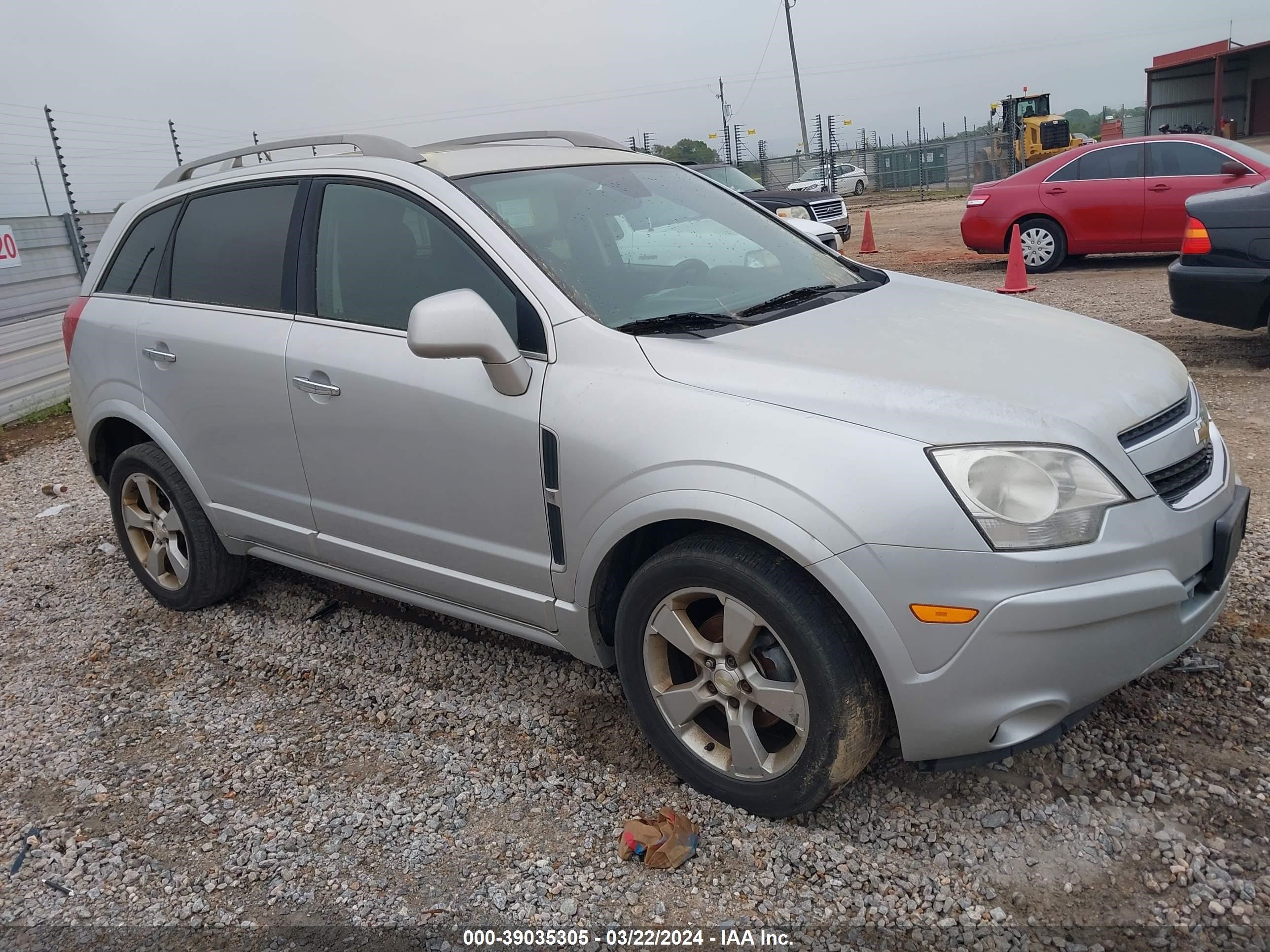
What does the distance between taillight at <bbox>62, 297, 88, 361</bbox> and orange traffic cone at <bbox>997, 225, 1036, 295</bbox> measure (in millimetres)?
8568

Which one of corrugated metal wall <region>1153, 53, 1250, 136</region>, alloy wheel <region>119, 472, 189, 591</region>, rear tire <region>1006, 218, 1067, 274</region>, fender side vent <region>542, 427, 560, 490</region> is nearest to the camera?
fender side vent <region>542, 427, 560, 490</region>

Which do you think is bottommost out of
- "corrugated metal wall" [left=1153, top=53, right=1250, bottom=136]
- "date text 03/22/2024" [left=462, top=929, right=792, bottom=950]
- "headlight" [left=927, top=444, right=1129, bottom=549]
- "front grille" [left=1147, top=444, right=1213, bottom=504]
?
"date text 03/22/2024" [left=462, top=929, right=792, bottom=950]

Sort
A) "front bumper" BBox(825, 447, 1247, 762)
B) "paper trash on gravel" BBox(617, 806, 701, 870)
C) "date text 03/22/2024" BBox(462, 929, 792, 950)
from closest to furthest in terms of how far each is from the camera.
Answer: "front bumper" BBox(825, 447, 1247, 762) → "date text 03/22/2024" BBox(462, 929, 792, 950) → "paper trash on gravel" BBox(617, 806, 701, 870)

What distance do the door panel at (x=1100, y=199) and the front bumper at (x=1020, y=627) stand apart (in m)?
9.61

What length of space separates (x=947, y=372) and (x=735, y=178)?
13.4 metres

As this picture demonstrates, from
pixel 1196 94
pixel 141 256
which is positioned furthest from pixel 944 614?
pixel 1196 94

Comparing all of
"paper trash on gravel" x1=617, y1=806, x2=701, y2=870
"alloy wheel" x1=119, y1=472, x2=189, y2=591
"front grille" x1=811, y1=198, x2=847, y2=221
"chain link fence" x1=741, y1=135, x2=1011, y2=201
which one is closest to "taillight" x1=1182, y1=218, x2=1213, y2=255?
"paper trash on gravel" x1=617, y1=806, x2=701, y2=870

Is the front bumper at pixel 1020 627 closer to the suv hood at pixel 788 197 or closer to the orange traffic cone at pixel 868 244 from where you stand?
the suv hood at pixel 788 197

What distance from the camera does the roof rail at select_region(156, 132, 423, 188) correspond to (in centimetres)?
344

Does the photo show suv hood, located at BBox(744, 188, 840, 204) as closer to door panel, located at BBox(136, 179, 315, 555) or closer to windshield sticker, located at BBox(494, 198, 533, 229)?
door panel, located at BBox(136, 179, 315, 555)

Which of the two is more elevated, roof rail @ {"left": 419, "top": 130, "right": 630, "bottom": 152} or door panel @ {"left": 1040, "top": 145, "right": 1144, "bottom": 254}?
roof rail @ {"left": 419, "top": 130, "right": 630, "bottom": 152}

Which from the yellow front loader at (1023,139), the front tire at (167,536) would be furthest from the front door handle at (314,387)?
the yellow front loader at (1023,139)

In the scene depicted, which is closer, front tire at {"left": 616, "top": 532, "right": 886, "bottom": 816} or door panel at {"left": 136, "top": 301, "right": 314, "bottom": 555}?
front tire at {"left": 616, "top": 532, "right": 886, "bottom": 816}

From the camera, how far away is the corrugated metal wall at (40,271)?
33.3 ft
